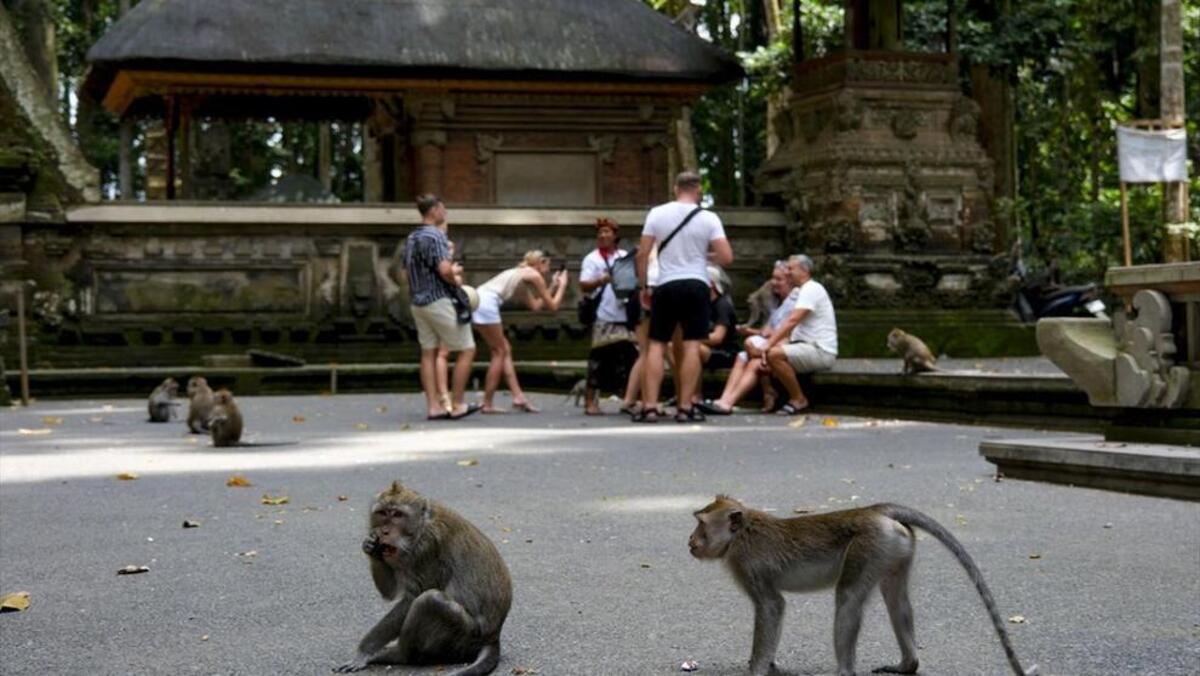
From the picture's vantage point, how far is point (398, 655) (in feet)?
16.9

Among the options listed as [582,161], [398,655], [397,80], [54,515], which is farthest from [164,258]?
[398,655]

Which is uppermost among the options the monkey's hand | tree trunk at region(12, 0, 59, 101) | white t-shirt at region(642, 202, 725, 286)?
tree trunk at region(12, 0, 59, 101)

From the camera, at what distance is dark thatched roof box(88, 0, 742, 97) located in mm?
28016

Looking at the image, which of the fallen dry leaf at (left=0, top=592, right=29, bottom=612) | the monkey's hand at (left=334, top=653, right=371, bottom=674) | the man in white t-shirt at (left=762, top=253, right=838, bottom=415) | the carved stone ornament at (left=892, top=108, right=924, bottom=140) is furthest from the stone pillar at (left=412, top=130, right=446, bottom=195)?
the monkey's hand at (left=334, top=653, right=371, bottom=674)

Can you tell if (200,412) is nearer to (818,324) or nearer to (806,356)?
(806,356)

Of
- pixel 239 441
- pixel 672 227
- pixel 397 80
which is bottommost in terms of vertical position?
pixel 239 441

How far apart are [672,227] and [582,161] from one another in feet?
56.5

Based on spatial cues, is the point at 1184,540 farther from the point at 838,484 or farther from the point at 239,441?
the point at 239,441

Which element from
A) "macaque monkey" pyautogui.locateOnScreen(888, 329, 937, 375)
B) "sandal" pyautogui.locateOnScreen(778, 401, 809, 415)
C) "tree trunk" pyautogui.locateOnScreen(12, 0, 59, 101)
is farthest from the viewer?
"tree trunk" pyautogui.locateOnScreen(12, 0, 59, 101)

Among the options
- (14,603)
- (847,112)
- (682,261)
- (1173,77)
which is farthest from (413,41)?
(14,603)

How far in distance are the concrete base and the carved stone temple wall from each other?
14.5 meters

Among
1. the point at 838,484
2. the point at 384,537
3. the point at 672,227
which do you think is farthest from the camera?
the point at 672,227

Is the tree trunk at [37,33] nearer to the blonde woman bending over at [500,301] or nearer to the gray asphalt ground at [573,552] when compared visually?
the blonde woman bending over at [500,301]

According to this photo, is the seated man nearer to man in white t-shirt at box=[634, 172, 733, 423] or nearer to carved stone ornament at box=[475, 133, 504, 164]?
man in white t-shirt at box=[634, 172, 733, 423]
